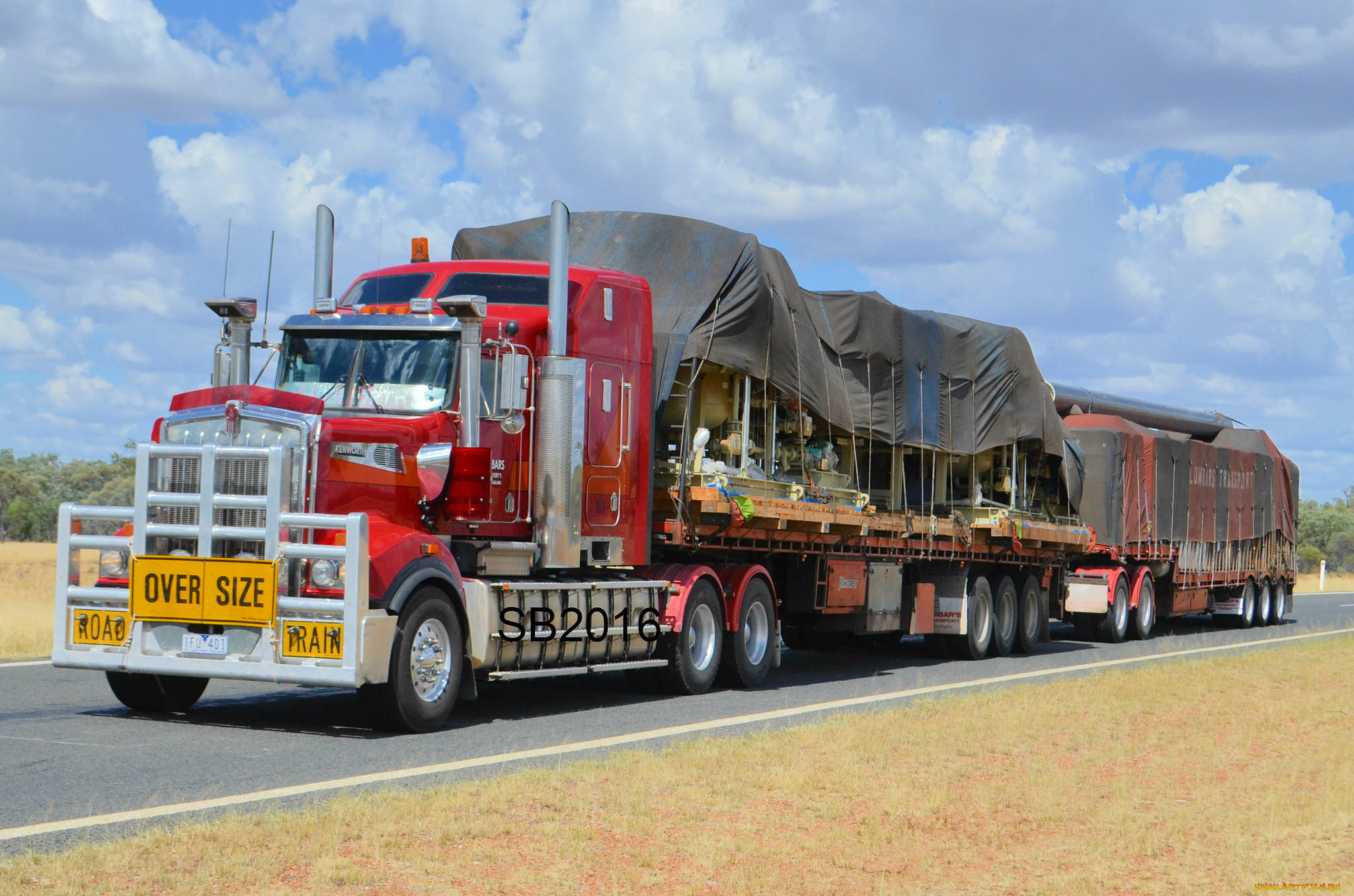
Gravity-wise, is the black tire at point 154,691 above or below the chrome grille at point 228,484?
below

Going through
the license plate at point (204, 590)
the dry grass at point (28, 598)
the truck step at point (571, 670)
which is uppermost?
the license plate at point (204, 590)

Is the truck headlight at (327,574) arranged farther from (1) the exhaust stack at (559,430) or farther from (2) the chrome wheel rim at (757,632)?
(2) the chrome wheel rim at (757,632)

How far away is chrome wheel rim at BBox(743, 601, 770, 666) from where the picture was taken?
15.5m

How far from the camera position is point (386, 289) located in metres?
13.3

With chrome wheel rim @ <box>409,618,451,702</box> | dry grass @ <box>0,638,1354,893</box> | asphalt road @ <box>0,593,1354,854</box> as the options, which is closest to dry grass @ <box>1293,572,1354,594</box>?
asphalt road @ <box>0,593,1354,854</box>

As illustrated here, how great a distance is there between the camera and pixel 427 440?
11.4 m

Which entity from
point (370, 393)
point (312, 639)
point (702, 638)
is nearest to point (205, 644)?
point (312, 639)

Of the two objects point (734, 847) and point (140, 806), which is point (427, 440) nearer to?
point (140, 806)

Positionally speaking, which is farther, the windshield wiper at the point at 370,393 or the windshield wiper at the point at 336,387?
the windshield wiper at the point at 336,387

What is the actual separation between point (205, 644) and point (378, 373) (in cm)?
253

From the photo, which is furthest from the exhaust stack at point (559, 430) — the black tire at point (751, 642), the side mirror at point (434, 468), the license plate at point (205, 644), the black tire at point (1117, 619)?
the black tire at point (1117, 619)

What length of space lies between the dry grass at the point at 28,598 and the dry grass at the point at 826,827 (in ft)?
15.4

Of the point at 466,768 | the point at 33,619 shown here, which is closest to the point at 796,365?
the point at 466,768

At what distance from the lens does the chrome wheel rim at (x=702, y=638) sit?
14.5 metres
